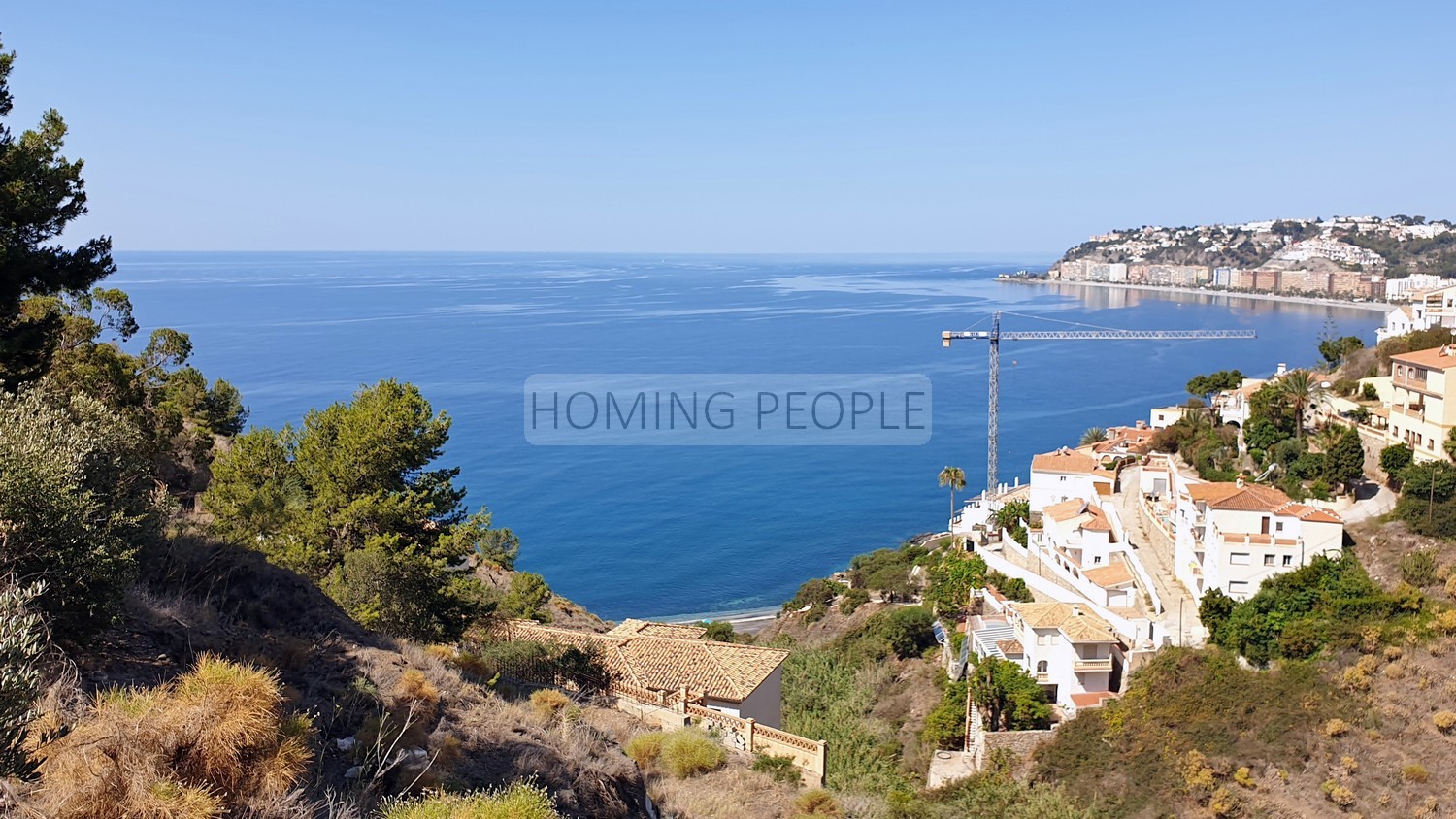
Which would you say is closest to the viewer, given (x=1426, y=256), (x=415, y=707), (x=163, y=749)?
(x=163, y=749)

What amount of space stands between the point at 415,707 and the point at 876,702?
55.4ft

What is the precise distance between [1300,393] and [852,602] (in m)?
15.2

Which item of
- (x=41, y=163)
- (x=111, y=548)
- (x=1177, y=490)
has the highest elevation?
(x=41, y=163)

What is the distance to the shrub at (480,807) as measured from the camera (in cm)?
545

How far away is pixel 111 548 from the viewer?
6.59 meters

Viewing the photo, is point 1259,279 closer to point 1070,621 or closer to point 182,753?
point 1070,621

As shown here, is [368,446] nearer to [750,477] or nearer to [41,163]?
[41,163]

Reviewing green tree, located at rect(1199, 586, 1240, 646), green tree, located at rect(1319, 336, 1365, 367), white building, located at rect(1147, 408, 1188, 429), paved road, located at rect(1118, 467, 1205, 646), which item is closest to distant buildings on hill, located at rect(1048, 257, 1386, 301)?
white building, located at rect(1147, 408, 1188, 429)

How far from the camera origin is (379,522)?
1454cm

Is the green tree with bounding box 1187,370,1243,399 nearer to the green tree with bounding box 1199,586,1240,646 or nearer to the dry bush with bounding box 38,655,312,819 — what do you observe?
the green tree with bounding box 1199,586,1240,646

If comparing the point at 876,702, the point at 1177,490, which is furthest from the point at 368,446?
the point at 1177,490

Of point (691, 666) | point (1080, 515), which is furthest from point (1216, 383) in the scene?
A: point (691, 666)

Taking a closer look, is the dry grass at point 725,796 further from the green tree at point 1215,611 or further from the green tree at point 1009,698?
the green tree at point 1215,611

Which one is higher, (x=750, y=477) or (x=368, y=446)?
(x=368, y=446)
